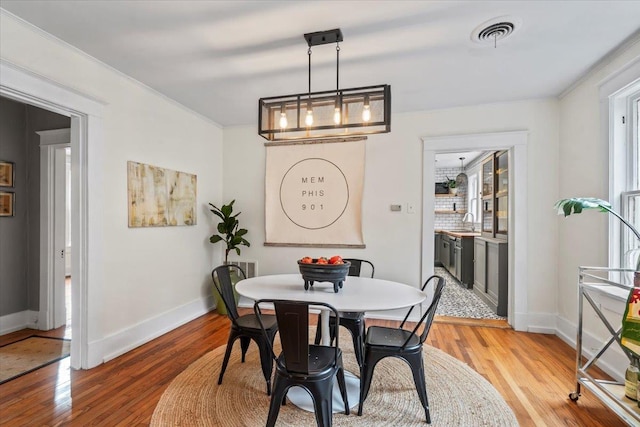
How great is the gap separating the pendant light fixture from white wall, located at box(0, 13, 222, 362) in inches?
59.8

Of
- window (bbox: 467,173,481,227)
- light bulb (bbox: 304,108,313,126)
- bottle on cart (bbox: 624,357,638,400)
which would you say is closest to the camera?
bottle on cart (bbox: 624,357,638,400)

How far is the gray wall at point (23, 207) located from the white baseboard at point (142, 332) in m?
1.43

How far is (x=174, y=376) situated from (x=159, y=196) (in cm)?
175

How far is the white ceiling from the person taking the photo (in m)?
1.93

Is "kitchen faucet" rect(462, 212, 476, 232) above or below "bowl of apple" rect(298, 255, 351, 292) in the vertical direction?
above

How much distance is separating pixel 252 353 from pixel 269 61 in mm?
2521

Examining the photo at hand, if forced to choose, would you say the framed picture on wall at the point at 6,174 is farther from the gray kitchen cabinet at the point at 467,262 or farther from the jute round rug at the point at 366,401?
the gray kitchen cabinet at the point at 467,262

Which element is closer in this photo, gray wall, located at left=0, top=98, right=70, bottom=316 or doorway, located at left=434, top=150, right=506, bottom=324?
gray wall, located at left=0, top=98, right=70, bottom=316

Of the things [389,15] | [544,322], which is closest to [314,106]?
[389,15]

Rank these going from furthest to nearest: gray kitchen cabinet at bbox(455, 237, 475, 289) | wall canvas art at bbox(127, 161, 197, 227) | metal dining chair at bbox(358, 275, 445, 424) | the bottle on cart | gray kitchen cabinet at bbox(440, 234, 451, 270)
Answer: gray kitchen cabinet at bbox(440, 234, 451, 270) → gray kitchen cabinet at bbox(455, 237, 475, 289) → wall canvas art at bbox(127, 161, 197, 227) → metal dining chair at bbox(358, 275, 445, 424) → the bottle on cart

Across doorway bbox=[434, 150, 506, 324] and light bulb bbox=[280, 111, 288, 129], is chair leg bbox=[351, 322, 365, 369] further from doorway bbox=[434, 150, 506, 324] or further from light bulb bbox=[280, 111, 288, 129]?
doorway bbox=[434, 150, 506, 324]

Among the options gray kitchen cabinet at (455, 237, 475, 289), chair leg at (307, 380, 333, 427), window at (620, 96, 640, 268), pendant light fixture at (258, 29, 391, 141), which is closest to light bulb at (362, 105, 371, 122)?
pendant light fixture at (258, 29, 391, 141)

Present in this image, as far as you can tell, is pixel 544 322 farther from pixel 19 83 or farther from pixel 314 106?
pixel 19 83

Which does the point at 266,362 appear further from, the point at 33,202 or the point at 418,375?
the point at 33,202
